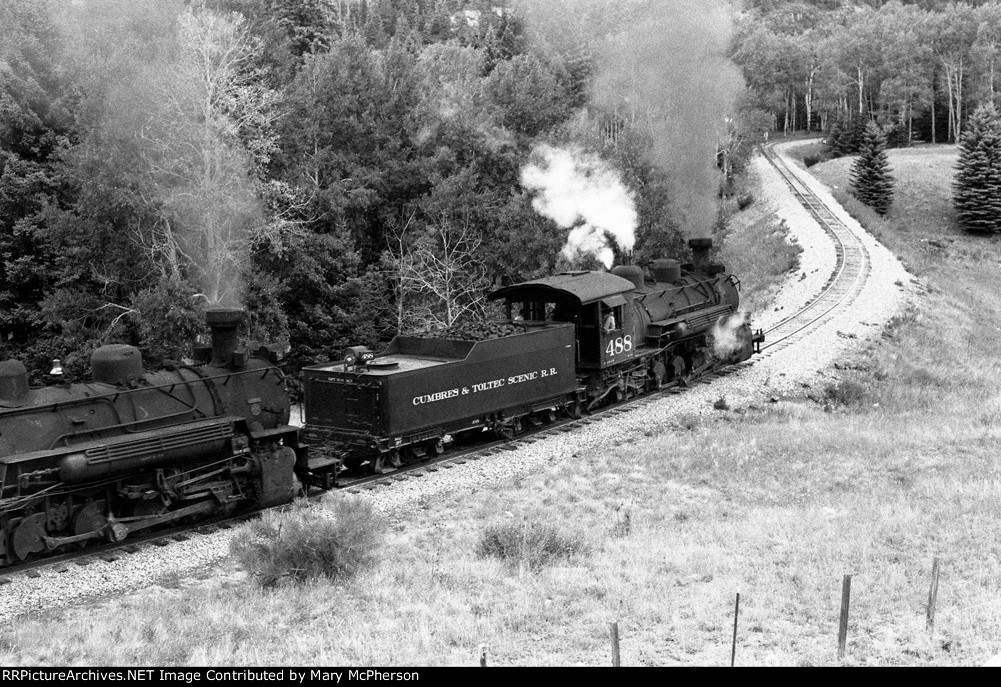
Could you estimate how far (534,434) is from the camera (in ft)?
59.3

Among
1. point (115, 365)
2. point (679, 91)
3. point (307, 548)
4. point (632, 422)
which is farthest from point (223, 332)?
point (679, 91)

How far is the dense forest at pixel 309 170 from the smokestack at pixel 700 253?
2342mm

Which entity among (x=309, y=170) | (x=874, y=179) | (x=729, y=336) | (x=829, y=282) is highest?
(x=309, y=170)

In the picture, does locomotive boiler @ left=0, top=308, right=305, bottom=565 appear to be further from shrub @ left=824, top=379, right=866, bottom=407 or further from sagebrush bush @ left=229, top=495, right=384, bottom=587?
shrub @ left=824, top=379, right=866, bottom=407

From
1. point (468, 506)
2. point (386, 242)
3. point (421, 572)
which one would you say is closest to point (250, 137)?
point (386, 242)

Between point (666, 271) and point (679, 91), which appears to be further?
point (679, 91)

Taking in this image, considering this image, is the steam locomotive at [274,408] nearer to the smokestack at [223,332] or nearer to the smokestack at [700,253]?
the smokestack at [223,332]

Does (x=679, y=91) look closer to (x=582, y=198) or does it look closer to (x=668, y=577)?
(x=582, y=198)

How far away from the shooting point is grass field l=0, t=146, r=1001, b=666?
28.7ft

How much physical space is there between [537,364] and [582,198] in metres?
11.9

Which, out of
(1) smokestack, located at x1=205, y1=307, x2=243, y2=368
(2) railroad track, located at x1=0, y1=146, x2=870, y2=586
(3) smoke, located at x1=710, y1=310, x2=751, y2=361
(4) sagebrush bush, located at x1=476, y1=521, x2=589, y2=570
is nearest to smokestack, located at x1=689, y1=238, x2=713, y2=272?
(3) smoke, located at x1=710, y1=310, x2=751, y2=361
